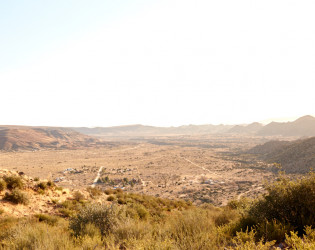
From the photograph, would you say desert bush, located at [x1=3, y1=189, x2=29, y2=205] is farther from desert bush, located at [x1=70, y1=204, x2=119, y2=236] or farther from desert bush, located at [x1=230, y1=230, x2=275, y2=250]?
desert bush, located at [x1=230, y1=230, x2=275, y2=250]

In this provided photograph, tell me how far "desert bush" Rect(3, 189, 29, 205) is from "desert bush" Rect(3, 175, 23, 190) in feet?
2.25

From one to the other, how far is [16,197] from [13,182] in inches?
59.9

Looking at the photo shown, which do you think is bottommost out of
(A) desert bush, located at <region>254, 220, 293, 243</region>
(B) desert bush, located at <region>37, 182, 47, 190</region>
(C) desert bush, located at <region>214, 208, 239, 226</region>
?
(B) desert bush, located at <region>37, 182, 47, 190</region>

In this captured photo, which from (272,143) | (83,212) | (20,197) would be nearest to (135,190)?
(20,197)

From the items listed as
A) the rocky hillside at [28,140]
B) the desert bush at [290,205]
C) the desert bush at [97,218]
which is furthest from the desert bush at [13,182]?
the rocky hillside at [28,140]

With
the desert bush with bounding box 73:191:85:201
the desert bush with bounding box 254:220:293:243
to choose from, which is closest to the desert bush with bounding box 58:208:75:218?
the desert bush with bounding box 73:191:85:201

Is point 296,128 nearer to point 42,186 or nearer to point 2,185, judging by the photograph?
point 42,186

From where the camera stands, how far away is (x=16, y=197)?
9.45 meters

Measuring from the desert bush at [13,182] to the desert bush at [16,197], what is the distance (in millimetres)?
687

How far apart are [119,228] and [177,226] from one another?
1826mm

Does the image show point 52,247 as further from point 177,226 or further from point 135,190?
point 135,190

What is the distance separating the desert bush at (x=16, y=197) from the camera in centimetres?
944

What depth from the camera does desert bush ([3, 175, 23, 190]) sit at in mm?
10281

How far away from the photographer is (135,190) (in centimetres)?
3077
